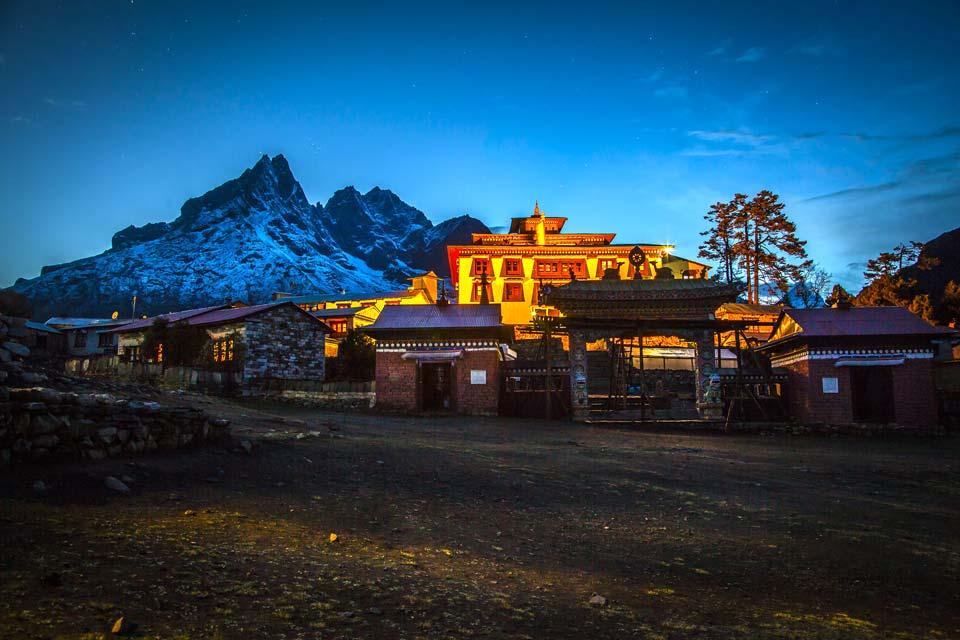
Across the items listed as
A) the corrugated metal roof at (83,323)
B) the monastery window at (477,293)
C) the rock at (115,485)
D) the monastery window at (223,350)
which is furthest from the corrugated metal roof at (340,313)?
the rock at (115,485)

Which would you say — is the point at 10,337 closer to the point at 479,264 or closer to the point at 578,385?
the point at 578,385

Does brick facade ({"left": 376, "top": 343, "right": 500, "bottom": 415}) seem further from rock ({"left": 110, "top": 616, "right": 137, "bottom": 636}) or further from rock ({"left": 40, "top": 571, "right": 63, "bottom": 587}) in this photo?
rock ({"left": 110, "top": 616, "right": 137, "bottom": 636})

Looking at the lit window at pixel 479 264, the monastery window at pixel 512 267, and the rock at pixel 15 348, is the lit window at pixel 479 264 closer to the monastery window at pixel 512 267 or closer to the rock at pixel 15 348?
the monastery window at pixel 512 267

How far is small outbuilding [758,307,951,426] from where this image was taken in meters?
21.9

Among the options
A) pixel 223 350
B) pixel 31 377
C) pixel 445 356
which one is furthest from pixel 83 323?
pixel 31 377

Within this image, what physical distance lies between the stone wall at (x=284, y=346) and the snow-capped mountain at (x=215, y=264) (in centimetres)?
5203

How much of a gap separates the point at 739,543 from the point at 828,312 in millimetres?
19444

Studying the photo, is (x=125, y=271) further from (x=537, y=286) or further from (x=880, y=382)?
(x=880, y=382)

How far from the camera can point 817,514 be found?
348 inches

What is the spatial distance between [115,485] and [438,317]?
64.7 feet

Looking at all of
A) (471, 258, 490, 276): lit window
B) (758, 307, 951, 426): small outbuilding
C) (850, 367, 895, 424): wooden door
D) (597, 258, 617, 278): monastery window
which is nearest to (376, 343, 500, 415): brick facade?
(758, 307, 951, 426): small outbuilding

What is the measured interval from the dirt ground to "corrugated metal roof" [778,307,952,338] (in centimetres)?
1183

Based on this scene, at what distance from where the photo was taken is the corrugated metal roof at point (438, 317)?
25.6 meters

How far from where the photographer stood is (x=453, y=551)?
632 cm
